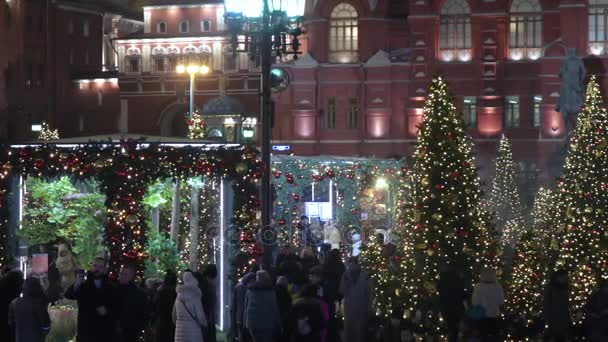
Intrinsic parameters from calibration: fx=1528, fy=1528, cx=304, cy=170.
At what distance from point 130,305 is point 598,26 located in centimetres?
4696

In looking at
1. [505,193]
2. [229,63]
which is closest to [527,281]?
[505,193]

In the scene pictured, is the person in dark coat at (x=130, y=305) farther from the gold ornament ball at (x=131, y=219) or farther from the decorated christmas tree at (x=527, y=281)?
the decorated christmas tree at (x=527, y=281)

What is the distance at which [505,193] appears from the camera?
170 ft

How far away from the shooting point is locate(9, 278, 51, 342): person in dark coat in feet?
56.5

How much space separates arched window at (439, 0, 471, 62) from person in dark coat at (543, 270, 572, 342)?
44.7m

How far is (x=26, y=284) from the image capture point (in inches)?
679

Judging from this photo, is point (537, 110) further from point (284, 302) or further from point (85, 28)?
point (284, 302)

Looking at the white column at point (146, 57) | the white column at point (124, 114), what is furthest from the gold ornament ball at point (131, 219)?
the white column at point (146, 57)

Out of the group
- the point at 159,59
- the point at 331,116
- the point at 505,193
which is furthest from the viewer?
the point at 159,59

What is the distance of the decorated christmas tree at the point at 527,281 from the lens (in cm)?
2208

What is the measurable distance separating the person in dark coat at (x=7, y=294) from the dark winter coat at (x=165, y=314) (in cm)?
167

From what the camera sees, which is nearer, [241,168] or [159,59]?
[241,168]

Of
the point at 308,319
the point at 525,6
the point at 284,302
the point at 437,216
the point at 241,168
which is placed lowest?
the point at 284,302

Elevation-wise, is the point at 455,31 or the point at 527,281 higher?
the point at 455,31
